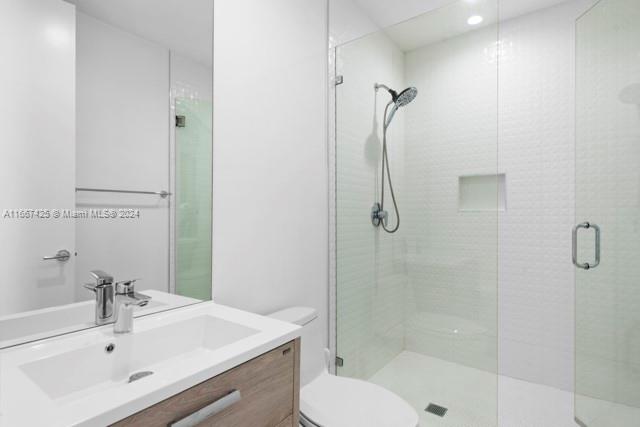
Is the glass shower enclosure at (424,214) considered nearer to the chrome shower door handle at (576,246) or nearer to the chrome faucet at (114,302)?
the chrome shower door handle at (576,246)

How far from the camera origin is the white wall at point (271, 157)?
1.40m

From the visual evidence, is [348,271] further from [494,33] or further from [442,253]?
[494,33]

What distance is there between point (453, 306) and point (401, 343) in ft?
1.23

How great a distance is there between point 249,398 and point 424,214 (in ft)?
4.52

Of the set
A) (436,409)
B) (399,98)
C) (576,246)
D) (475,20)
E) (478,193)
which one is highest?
(475,20)

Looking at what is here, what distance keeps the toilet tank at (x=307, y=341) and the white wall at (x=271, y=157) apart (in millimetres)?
11

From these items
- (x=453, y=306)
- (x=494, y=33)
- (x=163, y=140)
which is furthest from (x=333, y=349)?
(x=494, y=33)

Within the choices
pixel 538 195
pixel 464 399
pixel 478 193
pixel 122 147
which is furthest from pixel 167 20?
pixel 538 195

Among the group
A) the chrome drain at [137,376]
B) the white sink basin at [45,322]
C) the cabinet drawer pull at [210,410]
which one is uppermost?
the white sink basin at [45,322]

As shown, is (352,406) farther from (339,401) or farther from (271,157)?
(271,157)

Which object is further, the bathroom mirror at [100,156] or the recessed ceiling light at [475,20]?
the recessed ceiling light at [475,20]

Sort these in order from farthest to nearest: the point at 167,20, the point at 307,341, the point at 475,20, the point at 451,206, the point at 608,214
→ the point at 451,206 < the point at 475,20 < the point at 608,214 < the point at 307,341 < the point at 167,20

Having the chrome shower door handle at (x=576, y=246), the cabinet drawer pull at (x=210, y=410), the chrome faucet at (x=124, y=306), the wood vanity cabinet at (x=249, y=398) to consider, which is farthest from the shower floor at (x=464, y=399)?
the chrome faucet at (x=124, y=306)

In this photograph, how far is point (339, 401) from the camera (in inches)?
55.4
